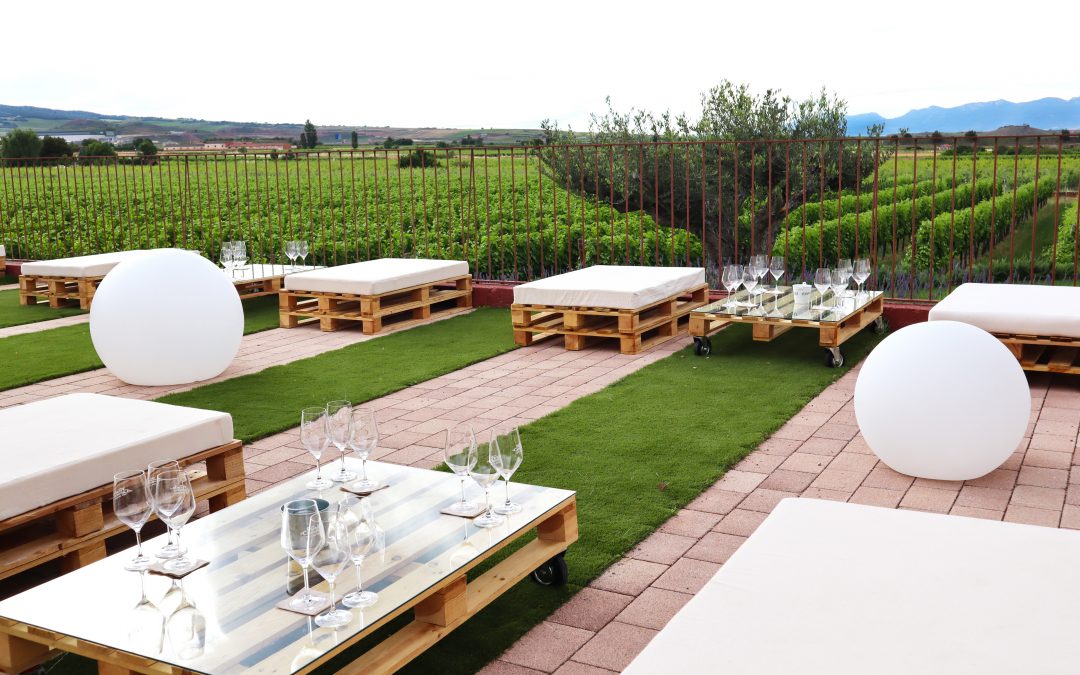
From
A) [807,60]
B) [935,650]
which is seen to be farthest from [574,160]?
[935,650]

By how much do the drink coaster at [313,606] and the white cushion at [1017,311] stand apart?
5156 millimetres

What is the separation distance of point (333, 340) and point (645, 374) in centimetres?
312

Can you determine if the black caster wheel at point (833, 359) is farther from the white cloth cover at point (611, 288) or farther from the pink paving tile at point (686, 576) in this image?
the pink paving tile at point (686, 576)

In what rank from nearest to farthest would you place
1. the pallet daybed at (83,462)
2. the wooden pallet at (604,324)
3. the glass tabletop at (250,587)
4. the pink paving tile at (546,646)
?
the glass tabletop at (250,587)
the pink paving tile at (546,646)
the pallet daybed at (83,462)
the wooden pallet at (604,324)

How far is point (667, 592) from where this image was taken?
3.73 meters

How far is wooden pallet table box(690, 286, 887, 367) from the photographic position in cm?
734

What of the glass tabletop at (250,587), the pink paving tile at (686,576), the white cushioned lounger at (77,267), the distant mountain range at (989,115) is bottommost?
the pink paving tile at (686,576)

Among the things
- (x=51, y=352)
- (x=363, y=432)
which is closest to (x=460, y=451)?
(x=363, y=432)

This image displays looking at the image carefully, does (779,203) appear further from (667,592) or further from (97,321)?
(667,592)

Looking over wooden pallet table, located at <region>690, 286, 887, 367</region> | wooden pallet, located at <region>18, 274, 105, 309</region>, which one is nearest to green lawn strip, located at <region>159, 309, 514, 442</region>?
wooden pallet table, located at <region>690, 286, 887, 367</region>

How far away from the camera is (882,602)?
2549 millimetres

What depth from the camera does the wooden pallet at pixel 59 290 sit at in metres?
10.8

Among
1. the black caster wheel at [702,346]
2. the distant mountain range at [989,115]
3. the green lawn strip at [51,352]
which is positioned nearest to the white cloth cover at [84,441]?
the green lawn strip at [51,352]

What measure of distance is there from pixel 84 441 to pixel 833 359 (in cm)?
521
